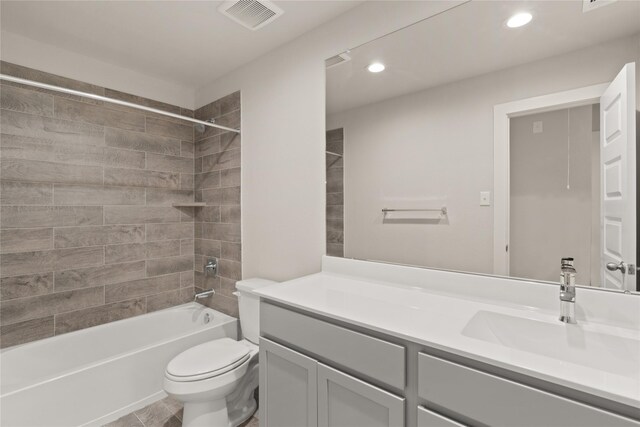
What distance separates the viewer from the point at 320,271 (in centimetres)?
191

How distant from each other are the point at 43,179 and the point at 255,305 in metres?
1.73

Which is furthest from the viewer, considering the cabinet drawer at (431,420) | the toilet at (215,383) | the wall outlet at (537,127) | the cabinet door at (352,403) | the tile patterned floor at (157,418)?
the tile patterned floor at (157,418)

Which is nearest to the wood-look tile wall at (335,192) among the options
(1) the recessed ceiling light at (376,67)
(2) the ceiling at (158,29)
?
(1) the recessed ceiling light at (376,67)

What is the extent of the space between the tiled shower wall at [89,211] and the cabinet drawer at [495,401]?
194cm

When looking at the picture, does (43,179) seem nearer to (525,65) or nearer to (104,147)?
(104,147)

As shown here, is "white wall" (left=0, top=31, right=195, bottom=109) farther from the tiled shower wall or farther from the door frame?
the door frame

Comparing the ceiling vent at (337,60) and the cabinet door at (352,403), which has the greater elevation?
the ceiling vent at (337,60)

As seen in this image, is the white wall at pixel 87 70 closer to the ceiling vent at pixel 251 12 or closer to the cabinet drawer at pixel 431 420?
the ceiling vent at pixel 251 12

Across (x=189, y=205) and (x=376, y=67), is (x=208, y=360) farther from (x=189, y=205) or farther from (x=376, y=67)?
(x=376, y=67)

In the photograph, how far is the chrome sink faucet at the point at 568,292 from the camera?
100cm

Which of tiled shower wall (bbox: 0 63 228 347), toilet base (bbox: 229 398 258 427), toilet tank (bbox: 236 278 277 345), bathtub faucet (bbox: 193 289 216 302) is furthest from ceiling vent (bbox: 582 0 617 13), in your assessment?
bathtub faucet (bbox: 193 289 216 302)

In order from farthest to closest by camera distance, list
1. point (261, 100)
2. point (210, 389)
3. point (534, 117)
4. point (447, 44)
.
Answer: point (261, 100), point (210, 389), point (447, 44), point (534, 117)

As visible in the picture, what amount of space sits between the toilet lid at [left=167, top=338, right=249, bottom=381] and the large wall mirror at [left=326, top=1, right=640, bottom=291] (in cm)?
86

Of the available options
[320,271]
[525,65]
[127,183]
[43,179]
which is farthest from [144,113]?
[525,65]
